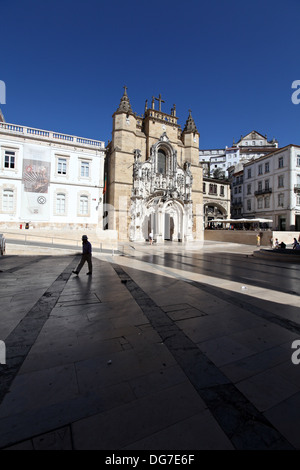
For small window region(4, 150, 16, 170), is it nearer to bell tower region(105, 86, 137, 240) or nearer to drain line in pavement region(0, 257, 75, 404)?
bell tower region(105, 86, 137, 240)

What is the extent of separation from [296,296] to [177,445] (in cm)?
546

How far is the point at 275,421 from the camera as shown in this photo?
1784 mm

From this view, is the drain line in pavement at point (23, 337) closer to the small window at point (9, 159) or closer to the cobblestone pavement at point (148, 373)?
the cobblestone pavement at point (148, 373)

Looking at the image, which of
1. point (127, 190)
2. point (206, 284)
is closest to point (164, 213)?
point (127, 190)

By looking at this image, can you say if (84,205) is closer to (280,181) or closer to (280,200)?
(280,200)

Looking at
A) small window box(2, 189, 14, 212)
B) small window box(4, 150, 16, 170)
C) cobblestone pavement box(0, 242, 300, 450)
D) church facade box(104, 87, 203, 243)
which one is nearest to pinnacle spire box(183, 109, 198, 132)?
church facade box(104, 87, 203, 243)

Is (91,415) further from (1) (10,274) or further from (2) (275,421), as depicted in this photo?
(1) (10,274)

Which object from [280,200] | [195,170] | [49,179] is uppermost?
[195,170]

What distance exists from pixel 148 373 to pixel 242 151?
70499mm

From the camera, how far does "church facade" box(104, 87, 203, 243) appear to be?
26953 mm

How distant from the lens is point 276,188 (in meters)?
36.2

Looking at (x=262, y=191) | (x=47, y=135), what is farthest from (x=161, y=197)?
(x=262, y=191)

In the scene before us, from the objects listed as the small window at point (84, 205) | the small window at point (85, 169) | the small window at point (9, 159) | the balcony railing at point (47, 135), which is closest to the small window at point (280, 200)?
the balcony railing at point (47, 135)

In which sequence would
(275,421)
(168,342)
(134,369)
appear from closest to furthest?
(275,421), (134,369), (168,342)
